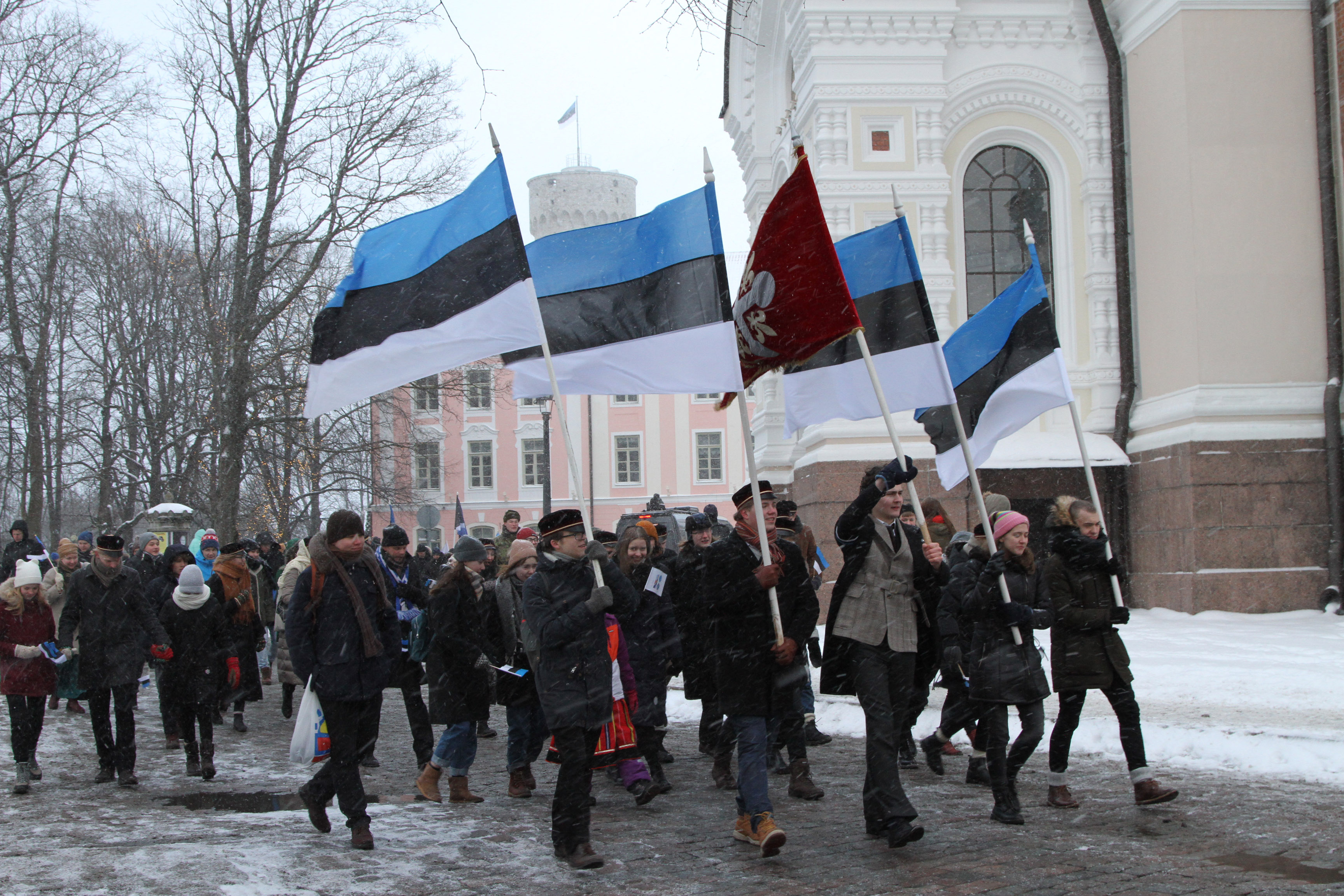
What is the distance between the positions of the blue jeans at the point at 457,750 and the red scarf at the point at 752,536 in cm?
240

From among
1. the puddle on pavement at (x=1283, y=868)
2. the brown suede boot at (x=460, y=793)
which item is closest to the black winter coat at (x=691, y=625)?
the brown suede boot at (x=460, y=793)

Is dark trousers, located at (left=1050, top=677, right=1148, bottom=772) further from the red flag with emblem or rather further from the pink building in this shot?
the pink building

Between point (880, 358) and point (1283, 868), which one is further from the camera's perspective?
point (880, 358)

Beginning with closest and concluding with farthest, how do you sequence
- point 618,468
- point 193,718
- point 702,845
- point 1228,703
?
point 702,845 < point 193,718 < point 1228,703 < point 618,468

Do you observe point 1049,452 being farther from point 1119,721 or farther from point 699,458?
point 699,458

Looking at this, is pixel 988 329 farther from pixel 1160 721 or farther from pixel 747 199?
pixel 747 199

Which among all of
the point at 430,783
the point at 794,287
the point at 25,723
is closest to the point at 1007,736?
the point at 794,287

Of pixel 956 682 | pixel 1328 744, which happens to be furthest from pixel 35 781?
pixel 1328 744

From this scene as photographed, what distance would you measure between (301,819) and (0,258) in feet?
69.9

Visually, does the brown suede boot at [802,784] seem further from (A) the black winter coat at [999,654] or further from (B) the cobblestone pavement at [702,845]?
(A) the black winter coat at [999,654]

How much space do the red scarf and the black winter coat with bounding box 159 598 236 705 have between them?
493 centimetres

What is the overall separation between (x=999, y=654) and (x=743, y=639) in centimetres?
159

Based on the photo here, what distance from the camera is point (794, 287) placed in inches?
284

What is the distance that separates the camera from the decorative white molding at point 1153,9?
17.3 metres
